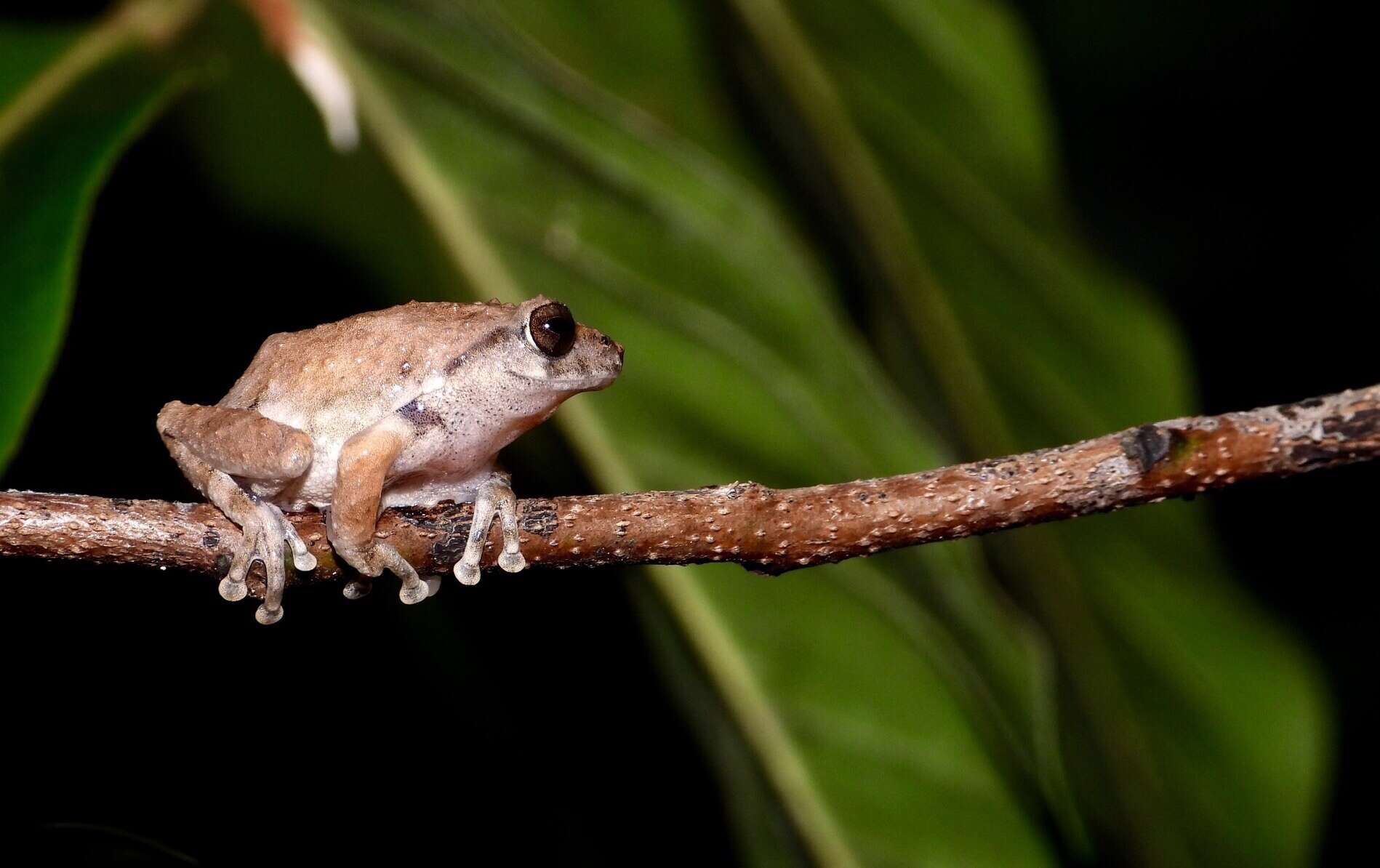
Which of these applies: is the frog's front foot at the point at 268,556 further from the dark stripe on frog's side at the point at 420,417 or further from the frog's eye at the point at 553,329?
the frog's eye at the point at 553,329

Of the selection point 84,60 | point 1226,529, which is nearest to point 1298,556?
point 1226,529

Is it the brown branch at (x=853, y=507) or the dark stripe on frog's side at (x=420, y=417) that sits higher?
the dark stripe on frog's side at (x=420, y=417)

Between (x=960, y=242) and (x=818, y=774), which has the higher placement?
(x=960, y=242)

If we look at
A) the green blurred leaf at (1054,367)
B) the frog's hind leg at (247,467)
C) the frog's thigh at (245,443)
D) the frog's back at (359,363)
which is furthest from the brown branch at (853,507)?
the green blurred leaf at (1054,367)

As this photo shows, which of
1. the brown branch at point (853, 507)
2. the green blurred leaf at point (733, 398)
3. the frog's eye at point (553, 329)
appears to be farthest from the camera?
the green blurred leaf at point (733, 398)

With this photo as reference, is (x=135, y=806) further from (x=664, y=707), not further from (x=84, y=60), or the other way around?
(x=84, y=60)
